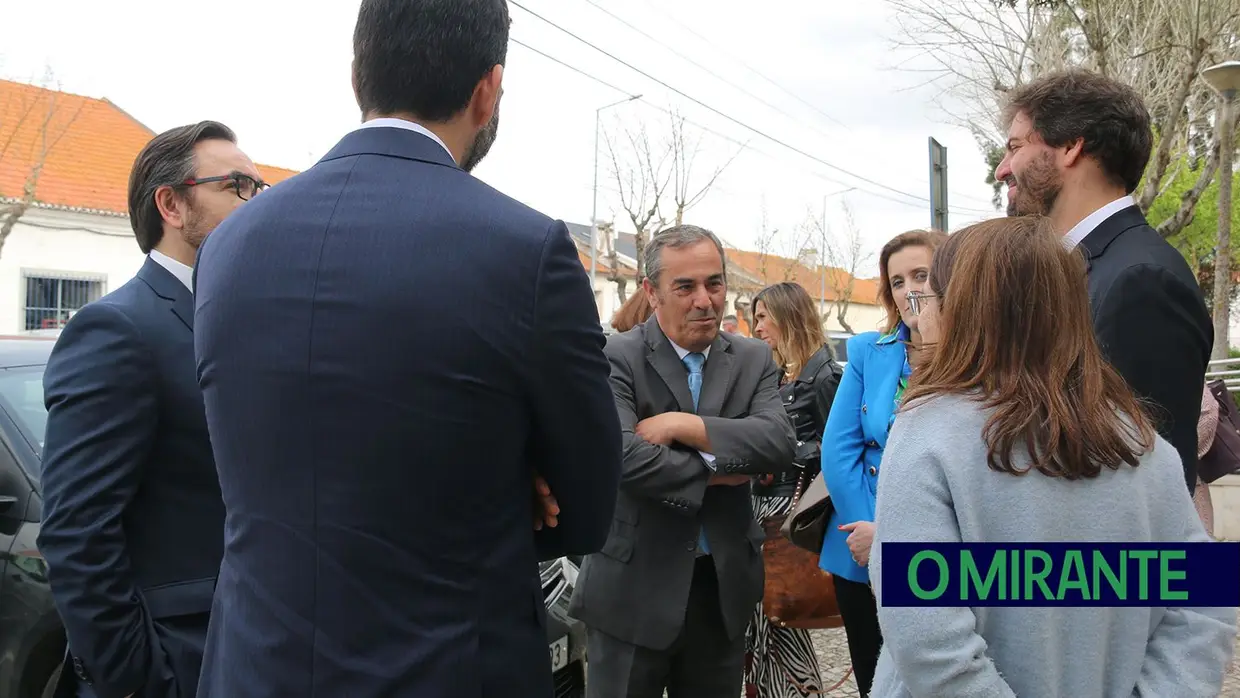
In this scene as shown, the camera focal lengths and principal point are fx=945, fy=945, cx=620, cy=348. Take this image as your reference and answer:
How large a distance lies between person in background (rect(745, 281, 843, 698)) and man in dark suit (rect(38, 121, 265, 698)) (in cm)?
217

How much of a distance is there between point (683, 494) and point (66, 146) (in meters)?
26.8

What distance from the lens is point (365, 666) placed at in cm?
140

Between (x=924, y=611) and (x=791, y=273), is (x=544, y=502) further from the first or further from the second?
(x=791, y=273)

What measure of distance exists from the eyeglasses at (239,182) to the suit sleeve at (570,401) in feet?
4.42

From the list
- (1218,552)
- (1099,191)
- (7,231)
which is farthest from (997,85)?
(7,231)

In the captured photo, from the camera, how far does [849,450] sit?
3.24m

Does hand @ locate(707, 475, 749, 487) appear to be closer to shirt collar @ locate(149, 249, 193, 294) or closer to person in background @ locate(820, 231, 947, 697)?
person in background @ locate(820, 231, 947, 697)

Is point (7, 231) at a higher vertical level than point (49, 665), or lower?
higher

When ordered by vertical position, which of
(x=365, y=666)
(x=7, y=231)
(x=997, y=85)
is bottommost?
(x=365, y=666)

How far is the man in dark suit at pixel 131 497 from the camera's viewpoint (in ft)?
6.64

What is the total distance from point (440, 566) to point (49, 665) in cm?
232

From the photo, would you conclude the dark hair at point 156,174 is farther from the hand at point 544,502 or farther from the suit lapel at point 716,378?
the suit lapel at point 716,378

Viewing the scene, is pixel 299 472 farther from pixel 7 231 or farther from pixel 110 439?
pixel 7 231

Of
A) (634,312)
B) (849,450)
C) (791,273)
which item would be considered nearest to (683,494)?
(849,450)
